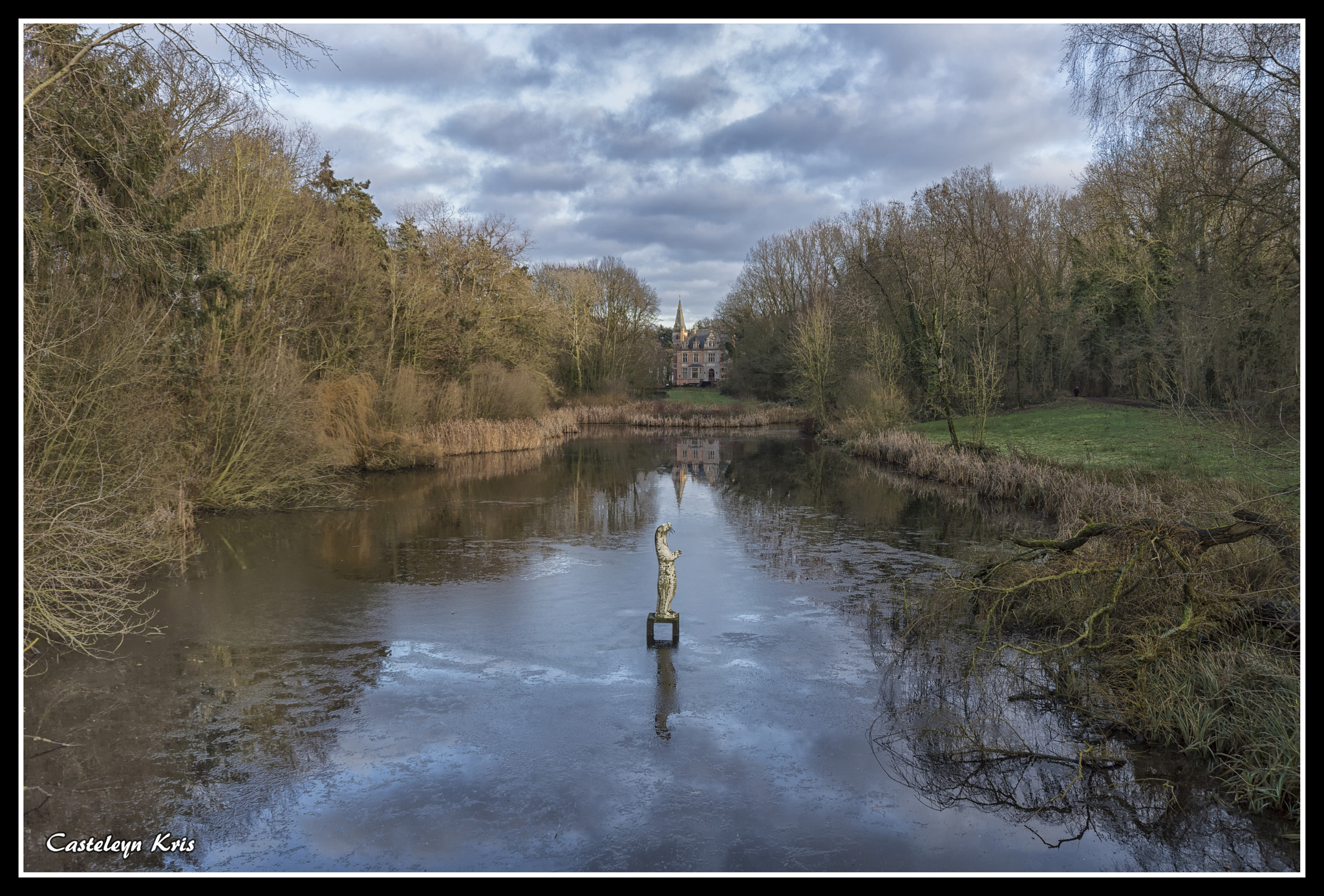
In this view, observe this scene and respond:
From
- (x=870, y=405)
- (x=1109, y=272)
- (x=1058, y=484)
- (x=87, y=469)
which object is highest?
(x=1109, y=272)

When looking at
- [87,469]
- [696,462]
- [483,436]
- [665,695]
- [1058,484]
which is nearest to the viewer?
[665,695]

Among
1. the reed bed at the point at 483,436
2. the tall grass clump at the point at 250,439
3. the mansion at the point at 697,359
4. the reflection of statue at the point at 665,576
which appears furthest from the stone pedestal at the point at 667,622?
the mansion at the point at 697,359

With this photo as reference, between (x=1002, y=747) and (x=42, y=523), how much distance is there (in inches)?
297

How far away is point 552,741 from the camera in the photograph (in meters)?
5.89

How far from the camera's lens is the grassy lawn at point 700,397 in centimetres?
5469

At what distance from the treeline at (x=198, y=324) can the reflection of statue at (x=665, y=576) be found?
4.76 meters

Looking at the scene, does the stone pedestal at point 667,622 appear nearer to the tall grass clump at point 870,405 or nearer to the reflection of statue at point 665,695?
the reflection of statue at point 665,695

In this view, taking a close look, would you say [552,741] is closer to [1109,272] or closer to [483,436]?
[483,436]

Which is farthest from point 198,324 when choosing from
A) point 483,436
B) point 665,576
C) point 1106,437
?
point 1106,437

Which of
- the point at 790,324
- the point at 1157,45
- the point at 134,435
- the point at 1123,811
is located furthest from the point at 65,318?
the point at 790,324

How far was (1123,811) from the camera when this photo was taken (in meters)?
5.03

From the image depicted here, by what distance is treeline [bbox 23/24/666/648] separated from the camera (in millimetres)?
7312

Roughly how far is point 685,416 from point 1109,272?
22.3 metres
